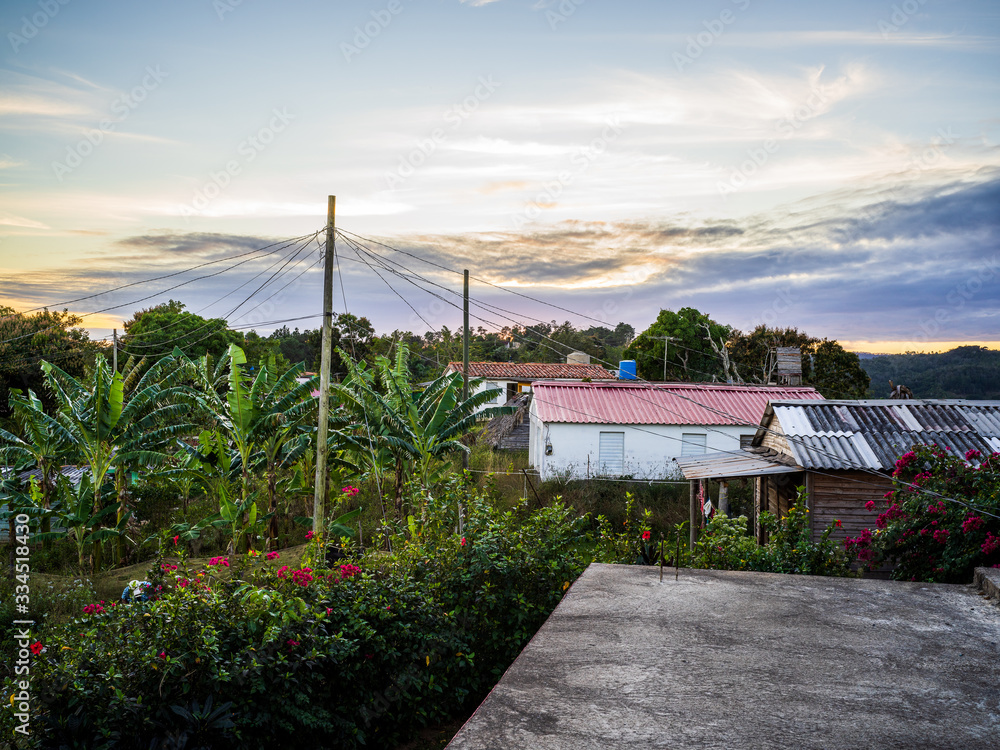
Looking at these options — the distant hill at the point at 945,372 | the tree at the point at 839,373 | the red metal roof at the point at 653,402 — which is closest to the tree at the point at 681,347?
the tree at the point at 839,373

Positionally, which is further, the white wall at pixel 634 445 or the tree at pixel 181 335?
the tree at pixel 181 335

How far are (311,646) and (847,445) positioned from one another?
1127cm

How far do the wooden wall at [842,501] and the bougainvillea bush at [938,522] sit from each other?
4388 mm

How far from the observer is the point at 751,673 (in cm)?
378

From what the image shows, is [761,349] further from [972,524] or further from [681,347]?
[972,524]

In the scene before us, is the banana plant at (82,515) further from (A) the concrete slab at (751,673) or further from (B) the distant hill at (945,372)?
(B) the distant hill at (945,372)

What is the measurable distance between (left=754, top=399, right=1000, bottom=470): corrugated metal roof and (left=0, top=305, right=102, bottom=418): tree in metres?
30.1

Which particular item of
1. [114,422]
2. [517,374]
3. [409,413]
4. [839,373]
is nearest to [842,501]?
[409,413]

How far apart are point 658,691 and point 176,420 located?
18.2 meters

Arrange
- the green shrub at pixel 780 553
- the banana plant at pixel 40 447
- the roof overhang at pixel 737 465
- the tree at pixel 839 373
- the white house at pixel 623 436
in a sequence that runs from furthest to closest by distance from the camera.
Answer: the tree at pixel 839 373
the white house at pixel 623 436
the banana plant at pixel 40 447
the roof overhang at pixel 737 465
the green shrub at pixel 780 553

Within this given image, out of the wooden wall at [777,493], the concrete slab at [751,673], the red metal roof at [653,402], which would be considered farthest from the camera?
the red metal roof at [653,402]

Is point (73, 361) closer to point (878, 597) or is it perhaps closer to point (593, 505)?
point (593, 505)

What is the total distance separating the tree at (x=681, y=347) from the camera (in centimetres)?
4322

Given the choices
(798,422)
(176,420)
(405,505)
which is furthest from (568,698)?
(176,420)
